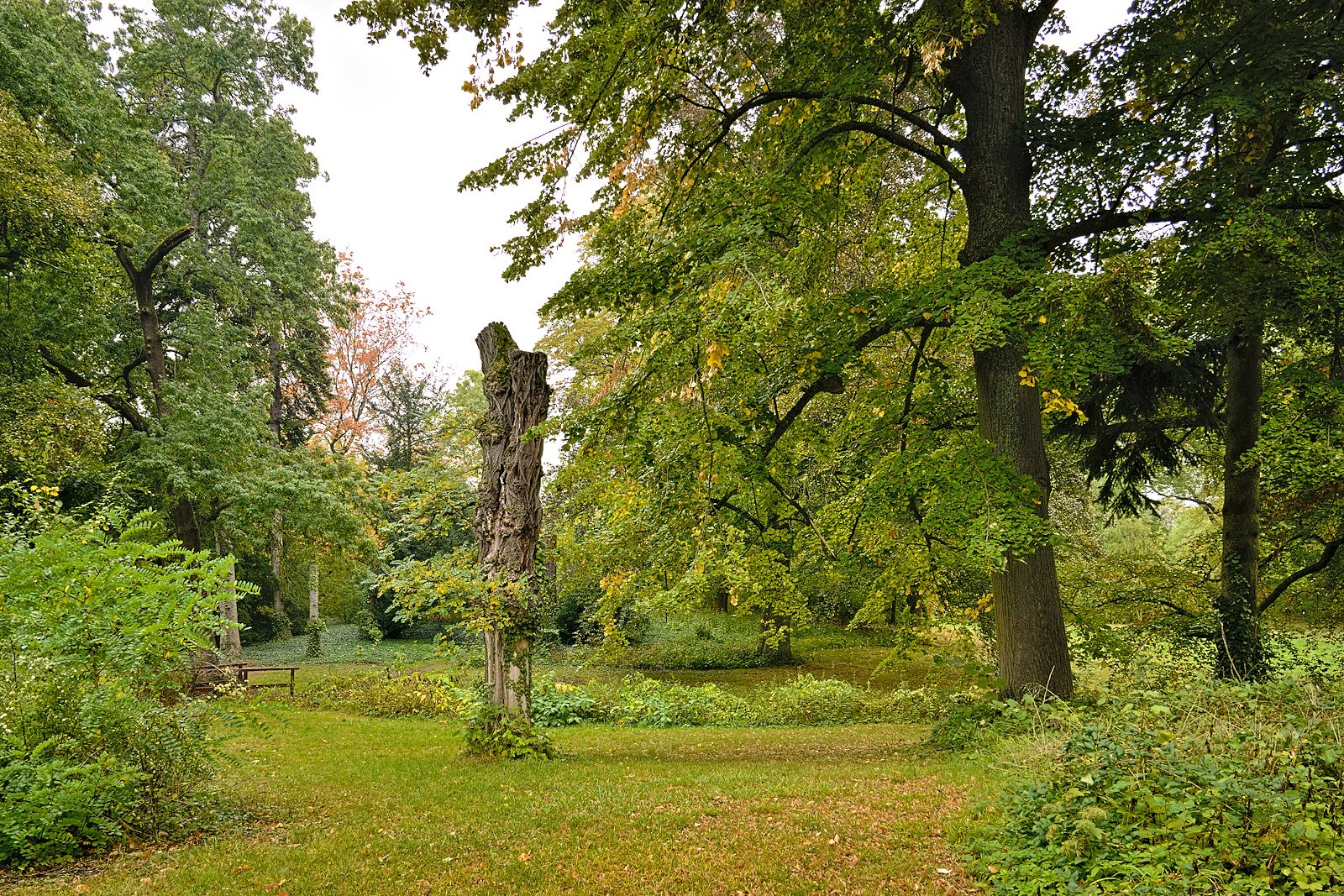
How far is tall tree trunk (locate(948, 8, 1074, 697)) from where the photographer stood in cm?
717

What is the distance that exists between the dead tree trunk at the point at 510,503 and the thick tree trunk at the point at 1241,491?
931 centimetres

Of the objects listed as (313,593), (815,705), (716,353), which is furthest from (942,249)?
(313,593)

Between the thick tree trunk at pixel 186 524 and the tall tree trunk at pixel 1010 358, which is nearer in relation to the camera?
the tall tree trunk at pixel 1010 358

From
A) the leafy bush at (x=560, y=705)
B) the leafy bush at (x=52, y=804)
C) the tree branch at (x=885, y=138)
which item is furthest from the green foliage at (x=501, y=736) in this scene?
the tree branch at (x=885, y=138)

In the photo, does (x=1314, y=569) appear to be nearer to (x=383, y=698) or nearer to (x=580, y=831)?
(x=580, y=831)

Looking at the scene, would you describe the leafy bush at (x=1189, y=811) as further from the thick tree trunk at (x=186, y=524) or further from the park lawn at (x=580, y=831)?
the thick tree trunk at (x=186, y=524)

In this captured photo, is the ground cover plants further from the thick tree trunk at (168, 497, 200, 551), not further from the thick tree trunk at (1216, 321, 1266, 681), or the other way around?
the thick tree trunk at (168, 497, 200, 551)

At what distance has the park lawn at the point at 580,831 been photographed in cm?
422

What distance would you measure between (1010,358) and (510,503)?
6.22m

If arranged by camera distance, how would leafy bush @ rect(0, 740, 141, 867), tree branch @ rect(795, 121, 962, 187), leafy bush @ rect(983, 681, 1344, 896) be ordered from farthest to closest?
tree branch @ rect(795, 121, 962, 187), leafy bush @ rect(0, 740, 141, 867), leafy bush @ rect(983, 681, 1344, 896)

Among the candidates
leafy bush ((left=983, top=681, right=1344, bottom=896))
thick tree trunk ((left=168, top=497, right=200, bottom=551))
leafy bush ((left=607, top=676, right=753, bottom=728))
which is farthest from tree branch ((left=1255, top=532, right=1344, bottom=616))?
thick tree trunk ((left=168, top=497, right=200, bottom=551))

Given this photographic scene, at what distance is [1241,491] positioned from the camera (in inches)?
373

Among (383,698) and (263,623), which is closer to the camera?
(383,698)

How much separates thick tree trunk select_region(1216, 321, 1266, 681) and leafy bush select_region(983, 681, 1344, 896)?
5378mm
